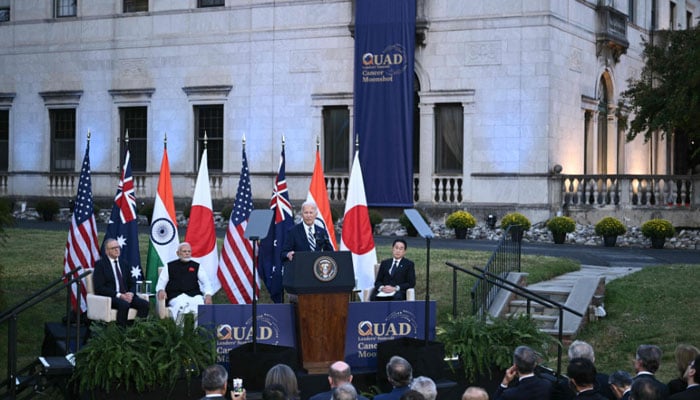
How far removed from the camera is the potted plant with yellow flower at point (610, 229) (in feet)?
102

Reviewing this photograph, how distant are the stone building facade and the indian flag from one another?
15440mm

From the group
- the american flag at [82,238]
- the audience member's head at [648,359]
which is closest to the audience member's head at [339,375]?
the audience member's head at [648,359]

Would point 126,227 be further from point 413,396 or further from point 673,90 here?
point 673,90

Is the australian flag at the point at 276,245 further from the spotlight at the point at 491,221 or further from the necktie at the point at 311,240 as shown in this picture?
the spotlight at the point at 491,221

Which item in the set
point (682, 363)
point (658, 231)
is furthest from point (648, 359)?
point (658, 231)

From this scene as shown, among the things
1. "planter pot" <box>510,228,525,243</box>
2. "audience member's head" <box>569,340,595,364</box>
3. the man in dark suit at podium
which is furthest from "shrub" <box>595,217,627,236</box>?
"audience member's head" <box>569,340,595,364</box>

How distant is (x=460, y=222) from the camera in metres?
32.2

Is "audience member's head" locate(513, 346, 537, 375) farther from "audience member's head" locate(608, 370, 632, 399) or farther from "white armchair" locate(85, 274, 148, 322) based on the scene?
"white armchair" locate(85, 274, 148, 322)

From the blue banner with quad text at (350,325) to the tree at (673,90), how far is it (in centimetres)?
1774

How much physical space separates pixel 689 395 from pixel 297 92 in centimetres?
2751

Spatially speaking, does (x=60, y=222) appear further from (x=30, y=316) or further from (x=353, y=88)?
(x=30, y=316)

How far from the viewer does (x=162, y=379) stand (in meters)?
12.7

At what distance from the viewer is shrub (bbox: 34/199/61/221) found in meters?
37.7

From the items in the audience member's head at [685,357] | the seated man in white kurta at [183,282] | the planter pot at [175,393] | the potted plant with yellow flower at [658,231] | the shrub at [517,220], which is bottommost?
the planter pot at [175,393]
